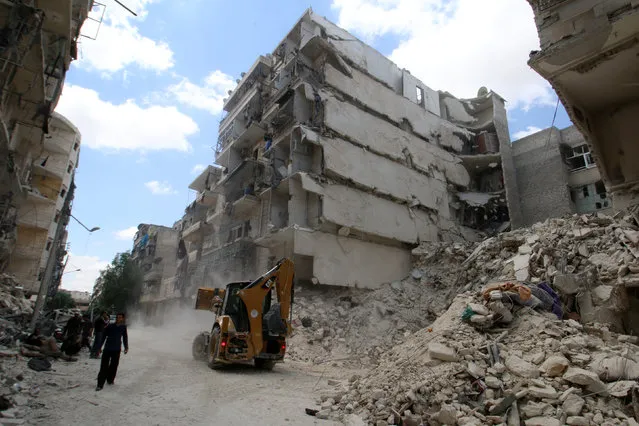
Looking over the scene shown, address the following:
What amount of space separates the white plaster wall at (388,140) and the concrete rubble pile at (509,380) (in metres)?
14.9

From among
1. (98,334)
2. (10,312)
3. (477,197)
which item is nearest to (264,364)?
(98,334)

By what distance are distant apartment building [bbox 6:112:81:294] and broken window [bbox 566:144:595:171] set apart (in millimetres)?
33388

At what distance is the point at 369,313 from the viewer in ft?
53.4

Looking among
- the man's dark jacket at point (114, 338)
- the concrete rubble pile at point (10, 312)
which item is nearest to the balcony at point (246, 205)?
the concrete rubble pile at point (10, 312)

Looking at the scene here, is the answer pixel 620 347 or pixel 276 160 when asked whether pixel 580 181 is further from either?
pixel 620 347

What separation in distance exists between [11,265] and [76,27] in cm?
1984

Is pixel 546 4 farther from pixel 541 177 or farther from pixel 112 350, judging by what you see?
pixel 541 177

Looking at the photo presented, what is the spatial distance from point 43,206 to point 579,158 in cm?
3708

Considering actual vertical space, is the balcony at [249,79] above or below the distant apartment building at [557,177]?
above

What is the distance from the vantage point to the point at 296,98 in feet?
64.1

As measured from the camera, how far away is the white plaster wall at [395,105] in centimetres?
2125

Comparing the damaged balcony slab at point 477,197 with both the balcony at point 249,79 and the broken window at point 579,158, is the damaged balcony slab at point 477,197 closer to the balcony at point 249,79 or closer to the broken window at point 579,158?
the broken window at point 579,158

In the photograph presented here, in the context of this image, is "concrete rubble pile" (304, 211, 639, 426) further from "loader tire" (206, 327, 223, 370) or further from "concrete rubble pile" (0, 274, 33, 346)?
"concrete rubble pile" (0, 274, 33, 346)

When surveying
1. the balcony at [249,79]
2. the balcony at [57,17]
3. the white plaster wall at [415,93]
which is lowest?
the balcony at [57,17]
